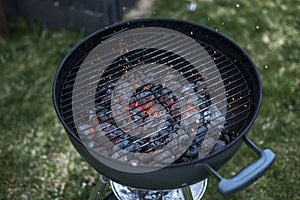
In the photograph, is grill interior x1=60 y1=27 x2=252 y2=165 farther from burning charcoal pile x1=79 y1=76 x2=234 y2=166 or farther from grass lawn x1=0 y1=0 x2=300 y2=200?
grass lawn x1=0 y1=0 x2=300 y2=200

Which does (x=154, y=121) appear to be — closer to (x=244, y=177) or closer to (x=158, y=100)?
(x=158, y=100)

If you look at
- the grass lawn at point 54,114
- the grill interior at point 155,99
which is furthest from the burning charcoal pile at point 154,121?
the grass lawn at point 54,114

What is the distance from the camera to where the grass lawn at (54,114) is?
2.62 meters

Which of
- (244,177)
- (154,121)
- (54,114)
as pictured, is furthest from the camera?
(54,114)

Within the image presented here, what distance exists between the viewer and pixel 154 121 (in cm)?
189

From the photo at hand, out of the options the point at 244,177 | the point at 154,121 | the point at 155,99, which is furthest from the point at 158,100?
the point at 244,177

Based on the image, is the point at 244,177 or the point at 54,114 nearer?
the point at 244,177

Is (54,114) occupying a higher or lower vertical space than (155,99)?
lower

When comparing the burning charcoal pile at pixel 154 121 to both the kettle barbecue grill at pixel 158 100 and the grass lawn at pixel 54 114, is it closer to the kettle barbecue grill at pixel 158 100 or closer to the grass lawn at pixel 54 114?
the kettle barbecue grill at pixel 158 100

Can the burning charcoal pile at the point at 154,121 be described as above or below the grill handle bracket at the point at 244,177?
below

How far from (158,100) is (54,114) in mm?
1236

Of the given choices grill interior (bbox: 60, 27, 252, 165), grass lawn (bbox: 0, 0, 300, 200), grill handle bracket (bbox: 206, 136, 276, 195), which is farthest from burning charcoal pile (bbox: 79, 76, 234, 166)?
grass lawn (bbox: 0, 0, 300, 200)

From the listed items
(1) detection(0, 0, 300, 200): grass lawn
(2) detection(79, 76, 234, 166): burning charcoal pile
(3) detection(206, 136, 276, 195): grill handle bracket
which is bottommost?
(1) detection(0, 0, 300, 200): grass lawn

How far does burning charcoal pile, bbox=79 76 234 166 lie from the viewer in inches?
70.2
